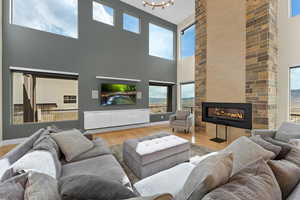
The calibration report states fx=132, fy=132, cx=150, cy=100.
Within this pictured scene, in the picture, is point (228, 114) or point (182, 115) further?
point (182, 115)

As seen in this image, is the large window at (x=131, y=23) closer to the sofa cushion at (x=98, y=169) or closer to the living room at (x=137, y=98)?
the living room at (x=137, y=98)

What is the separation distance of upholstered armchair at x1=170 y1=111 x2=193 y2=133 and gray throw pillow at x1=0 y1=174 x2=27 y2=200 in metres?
4.38

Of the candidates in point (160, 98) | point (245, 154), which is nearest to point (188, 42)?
point (160, 98)

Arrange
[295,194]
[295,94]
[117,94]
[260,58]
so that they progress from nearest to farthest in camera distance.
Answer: [295,194]
[260,58]
[295,94]
[117,94]

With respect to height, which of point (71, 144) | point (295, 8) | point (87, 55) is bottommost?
point (71, 144)

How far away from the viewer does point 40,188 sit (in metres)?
0.69

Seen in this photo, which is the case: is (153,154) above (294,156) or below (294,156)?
below

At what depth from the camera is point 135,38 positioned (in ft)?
18.8

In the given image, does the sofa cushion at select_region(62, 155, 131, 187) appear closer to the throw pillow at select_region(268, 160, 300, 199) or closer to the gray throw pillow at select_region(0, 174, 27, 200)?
the gray throw pillow at select_region(0, 174, 27, 200)

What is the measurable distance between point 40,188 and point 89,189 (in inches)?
9.9

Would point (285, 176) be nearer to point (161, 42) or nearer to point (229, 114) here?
point (229, 114)

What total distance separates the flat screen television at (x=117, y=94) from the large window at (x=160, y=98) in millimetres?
1075

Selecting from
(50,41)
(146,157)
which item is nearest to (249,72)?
(146,157)

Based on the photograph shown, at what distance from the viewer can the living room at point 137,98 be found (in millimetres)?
859
